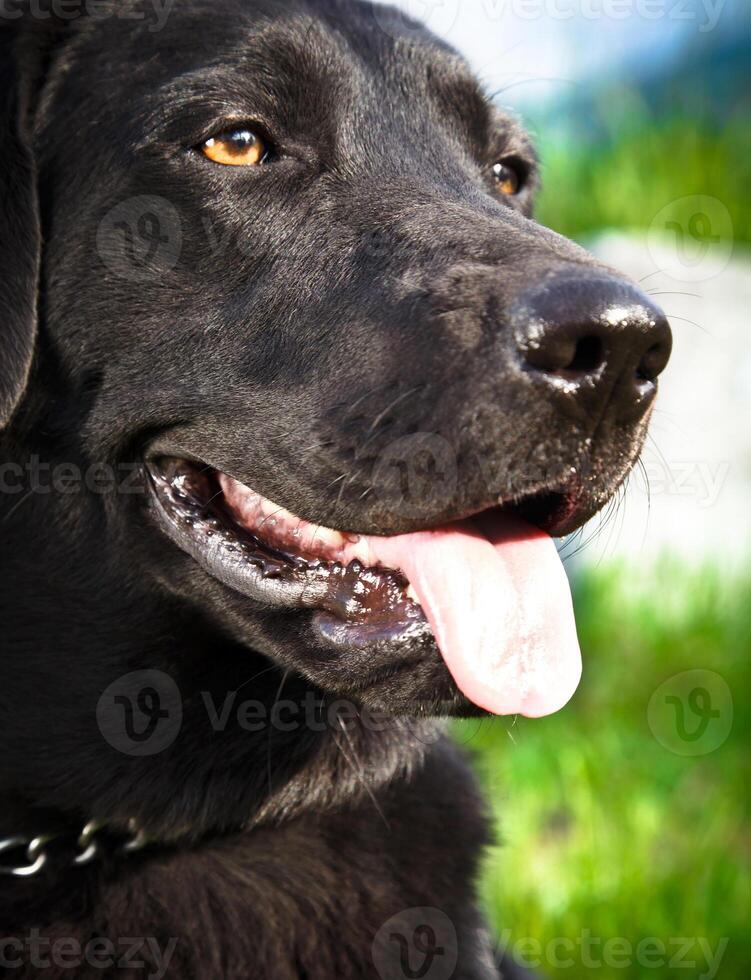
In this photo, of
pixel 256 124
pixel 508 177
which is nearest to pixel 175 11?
pixel 256 124

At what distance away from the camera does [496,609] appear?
7.11 feet

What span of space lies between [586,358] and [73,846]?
4.72 ft

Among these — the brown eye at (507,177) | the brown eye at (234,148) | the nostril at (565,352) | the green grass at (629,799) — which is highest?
the nostril at (565,352)

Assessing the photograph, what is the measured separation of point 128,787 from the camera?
2512 millimetres

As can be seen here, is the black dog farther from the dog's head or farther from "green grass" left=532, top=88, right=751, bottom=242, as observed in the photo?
"green grass" left=532, top=88, right=751, bottom=242

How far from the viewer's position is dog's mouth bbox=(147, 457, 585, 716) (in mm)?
2137

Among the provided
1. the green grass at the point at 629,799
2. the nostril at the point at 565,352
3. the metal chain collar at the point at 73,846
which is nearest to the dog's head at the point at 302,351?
the nostril at the point at 565,352

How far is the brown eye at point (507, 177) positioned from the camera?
125 inches

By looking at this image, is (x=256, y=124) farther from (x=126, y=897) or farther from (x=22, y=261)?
(x=126, y=897)

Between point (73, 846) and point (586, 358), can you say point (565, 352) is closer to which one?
point (586, 358)

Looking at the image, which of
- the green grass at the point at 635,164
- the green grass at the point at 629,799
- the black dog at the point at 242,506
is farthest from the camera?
the green grass at the point at 635,164

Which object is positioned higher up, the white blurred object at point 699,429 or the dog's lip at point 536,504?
the dog's lip at point 536,504

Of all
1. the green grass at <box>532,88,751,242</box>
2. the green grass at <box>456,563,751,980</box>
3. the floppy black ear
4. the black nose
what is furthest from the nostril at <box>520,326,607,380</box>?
the green grass at <box>532,88,751,242</box>

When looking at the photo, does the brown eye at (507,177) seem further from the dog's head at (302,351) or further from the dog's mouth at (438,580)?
the dog's mouth at (438,580)
